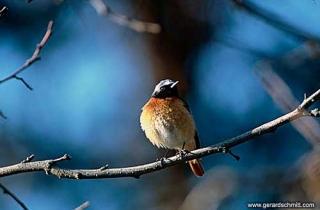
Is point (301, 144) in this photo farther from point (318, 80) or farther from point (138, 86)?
point (138, 86)

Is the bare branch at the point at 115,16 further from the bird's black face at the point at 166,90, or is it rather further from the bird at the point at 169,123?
the bird's black face at the point at 166,90

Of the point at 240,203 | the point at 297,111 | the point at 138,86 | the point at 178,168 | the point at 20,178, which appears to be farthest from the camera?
the point at 20,178

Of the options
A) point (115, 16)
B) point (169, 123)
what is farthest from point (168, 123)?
point (115, 16)

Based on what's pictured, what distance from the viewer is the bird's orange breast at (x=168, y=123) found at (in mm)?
4902

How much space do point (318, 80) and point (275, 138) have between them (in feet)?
5.72

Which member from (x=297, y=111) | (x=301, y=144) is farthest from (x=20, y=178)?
(x=297, y=111)

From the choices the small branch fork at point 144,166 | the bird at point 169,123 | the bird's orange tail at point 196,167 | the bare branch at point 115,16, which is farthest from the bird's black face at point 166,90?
the small branch fork at point 144,166

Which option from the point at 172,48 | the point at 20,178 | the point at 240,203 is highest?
the point at 172,48

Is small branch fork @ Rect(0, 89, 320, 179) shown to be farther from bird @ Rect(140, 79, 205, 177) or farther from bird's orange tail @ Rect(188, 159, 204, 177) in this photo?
bird's orange tail @ Rect(188, 159, 204, 177)

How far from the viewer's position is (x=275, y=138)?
9.92 metres

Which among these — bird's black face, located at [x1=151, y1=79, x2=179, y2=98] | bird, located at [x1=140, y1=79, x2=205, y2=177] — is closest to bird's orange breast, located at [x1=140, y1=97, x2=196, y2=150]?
bird, located at [x1=140, y1=79, x2=205, y2=177]

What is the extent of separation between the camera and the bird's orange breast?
4902 mm

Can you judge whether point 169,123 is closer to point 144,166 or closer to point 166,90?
point 166,90

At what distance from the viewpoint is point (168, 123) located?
4902 millimetres
